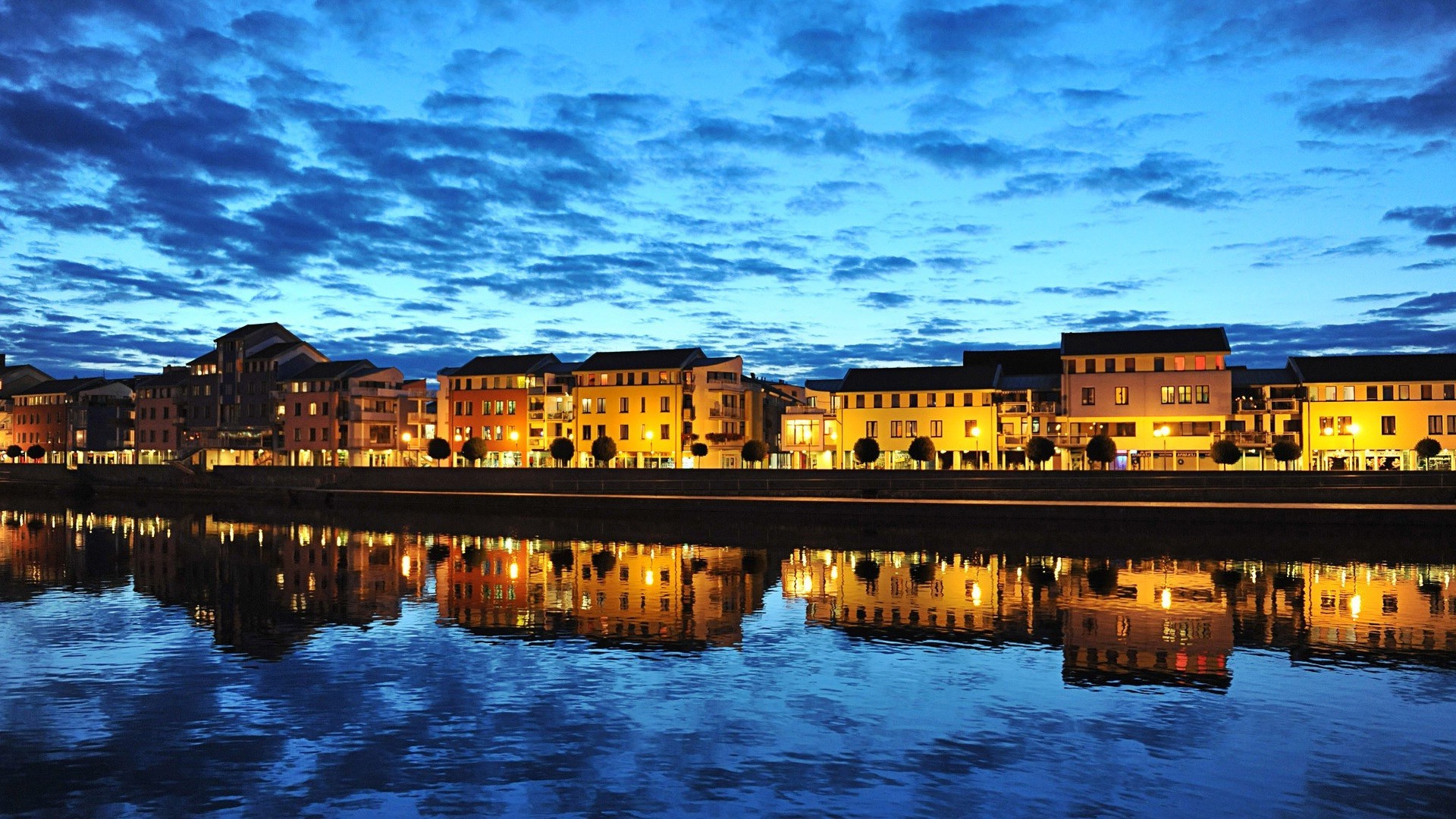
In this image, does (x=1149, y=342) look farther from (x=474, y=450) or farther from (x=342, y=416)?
(x=342, y=416)

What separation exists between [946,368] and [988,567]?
169ft

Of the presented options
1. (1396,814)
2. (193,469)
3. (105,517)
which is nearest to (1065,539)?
(1396,814)

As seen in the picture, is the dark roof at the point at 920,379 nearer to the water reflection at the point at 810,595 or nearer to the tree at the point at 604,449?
the tree at the point at 604,449

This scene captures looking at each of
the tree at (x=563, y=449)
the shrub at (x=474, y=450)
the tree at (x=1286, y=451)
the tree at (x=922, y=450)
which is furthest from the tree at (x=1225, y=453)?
the shrub at (x=474, y=450)

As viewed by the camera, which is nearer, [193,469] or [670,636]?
[670,636]

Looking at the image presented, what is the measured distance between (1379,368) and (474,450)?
7268cm

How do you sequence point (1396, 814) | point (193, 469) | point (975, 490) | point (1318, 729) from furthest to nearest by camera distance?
point (193, 469) < point (975, 490) < point (1318, 729) < point (1396, 814)

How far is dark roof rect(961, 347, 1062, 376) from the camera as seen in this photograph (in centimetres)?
11156

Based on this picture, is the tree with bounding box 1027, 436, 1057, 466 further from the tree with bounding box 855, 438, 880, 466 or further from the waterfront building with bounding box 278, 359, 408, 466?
the waterfront building with bounding box 278, 359, 408, 466

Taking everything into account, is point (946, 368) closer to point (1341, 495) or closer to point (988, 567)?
point (1341, 495)

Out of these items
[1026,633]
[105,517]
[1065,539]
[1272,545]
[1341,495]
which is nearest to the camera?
[1026,633]

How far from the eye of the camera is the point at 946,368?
95.6 m

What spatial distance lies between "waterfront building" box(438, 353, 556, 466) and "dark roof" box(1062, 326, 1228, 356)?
4546 centimetres

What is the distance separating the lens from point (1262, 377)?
90750 millimetres
